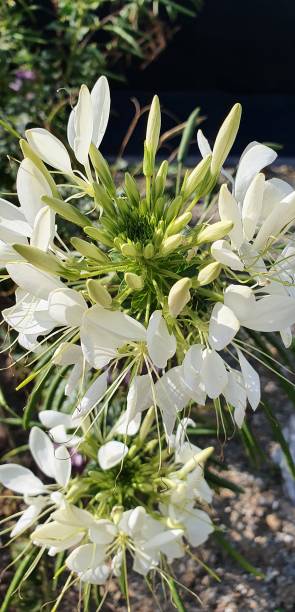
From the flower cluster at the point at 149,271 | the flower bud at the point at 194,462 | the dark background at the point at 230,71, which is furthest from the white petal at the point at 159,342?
the dark background at the point at 230,71

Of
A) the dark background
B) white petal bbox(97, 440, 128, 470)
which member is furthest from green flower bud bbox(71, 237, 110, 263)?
the dark background

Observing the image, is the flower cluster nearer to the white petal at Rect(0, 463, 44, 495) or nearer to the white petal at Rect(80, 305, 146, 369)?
the white petal at Rect(80, 305, 146, 369)

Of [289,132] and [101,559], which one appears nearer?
[101,559]

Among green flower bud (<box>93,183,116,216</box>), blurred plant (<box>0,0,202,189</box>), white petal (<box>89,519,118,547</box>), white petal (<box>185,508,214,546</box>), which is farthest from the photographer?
blurred plant (<box>0,0,202,189</box>)

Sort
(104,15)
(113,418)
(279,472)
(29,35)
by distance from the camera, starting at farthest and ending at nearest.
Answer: (104,15), (29,35), (279,472), (113,418)

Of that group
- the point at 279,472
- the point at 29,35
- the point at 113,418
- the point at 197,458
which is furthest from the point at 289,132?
the point at 197,458

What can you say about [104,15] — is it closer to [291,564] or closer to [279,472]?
[279,472]

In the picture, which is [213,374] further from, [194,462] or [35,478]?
[35,478]
